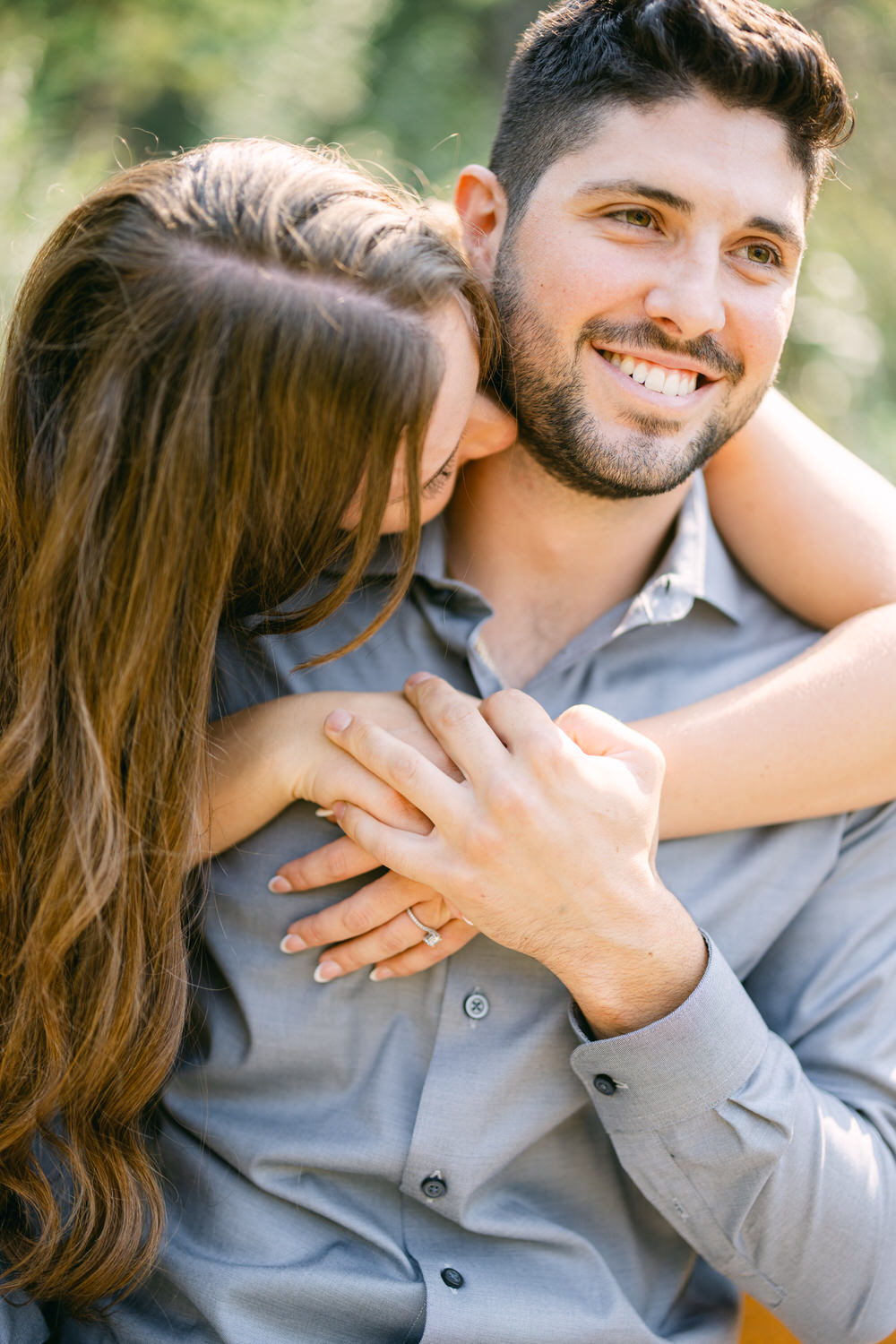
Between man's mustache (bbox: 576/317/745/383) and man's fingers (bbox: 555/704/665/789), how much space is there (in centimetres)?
57

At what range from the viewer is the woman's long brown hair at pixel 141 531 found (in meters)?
1.38

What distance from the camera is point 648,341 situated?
1698 millimetres

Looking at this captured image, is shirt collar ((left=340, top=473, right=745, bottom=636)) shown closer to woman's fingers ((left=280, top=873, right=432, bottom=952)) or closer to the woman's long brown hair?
the woman's long brown hair

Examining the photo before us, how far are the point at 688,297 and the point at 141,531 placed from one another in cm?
87

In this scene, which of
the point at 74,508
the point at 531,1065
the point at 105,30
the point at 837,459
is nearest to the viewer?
the point at 74,508

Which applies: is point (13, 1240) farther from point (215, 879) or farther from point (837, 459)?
point (837, 459)

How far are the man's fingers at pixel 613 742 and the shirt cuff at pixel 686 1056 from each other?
0.26 metres

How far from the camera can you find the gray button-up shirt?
1.52 meters

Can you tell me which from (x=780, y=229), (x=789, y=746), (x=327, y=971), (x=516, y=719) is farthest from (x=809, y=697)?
(x=327, y=971)

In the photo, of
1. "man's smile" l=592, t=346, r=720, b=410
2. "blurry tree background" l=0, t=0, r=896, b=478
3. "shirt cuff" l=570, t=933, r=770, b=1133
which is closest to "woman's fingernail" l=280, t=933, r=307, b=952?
"shirt cuff" l=570, t=933, r=770, b=1133

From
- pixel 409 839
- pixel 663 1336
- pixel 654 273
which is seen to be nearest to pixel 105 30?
pixel 654 273

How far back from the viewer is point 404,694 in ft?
5.44

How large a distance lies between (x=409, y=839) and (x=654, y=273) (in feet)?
3.00

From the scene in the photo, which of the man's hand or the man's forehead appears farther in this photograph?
the man's forehead
